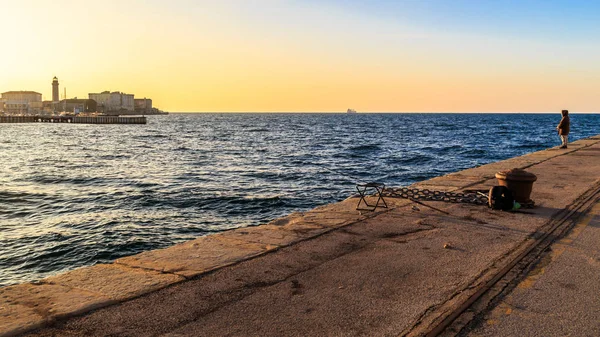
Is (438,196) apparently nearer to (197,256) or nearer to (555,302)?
(555,302)

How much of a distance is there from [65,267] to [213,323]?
8079mm

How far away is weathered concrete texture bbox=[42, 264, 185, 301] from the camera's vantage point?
4.96m

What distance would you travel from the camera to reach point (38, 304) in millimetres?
4637

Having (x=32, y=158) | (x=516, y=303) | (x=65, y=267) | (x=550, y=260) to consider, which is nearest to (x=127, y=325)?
(x=516, y=303)

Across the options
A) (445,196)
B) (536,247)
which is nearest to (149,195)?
(445,196)

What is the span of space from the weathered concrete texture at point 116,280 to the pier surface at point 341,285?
0.02 meters

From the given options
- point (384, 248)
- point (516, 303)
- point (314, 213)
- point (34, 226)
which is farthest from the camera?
point (34, 226)

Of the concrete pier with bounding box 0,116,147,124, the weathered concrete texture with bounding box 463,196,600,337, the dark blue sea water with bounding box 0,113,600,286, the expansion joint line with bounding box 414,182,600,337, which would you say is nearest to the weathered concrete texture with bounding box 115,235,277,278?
the expansion joint line with bounding box 414,182,600,337

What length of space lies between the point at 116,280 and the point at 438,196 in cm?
704

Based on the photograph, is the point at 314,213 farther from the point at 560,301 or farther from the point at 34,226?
the point at 34,226

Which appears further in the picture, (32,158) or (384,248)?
(32,158)

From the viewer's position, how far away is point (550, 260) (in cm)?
619

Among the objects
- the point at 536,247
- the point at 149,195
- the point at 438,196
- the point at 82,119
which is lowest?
the point at 149,195

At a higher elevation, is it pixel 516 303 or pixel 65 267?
pixel 516 303
